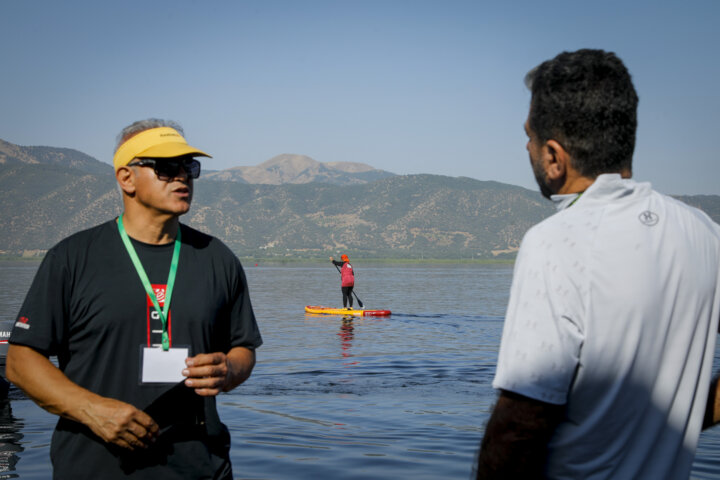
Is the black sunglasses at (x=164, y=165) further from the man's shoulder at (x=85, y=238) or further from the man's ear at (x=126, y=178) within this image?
the man's shoulder at (x=85, y=238)

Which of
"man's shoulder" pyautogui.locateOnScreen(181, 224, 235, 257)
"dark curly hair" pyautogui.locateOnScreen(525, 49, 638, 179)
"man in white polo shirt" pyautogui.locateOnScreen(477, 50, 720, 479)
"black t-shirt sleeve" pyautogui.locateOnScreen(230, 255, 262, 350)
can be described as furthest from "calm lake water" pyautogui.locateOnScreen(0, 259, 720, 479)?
"dark curly hair" pyautogui.locateOnScreen(525, 49, 638, 179)

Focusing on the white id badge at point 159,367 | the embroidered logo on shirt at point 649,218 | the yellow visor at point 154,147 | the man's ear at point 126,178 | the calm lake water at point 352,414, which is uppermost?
the yellow visor at point 154,147

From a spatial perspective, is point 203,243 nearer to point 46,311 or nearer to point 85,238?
point 85,238

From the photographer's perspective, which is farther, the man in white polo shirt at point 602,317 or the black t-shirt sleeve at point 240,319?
the black t-shirt sleeve at point 240,319

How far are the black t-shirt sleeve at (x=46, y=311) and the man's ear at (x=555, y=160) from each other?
199 centimetres

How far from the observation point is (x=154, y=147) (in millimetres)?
3412

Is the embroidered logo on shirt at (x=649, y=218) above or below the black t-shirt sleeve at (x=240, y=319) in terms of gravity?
above

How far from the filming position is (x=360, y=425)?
11195 mm

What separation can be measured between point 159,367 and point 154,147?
3.20 ft

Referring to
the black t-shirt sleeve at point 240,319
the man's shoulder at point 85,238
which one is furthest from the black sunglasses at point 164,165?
the black t-shirt sleeve at point 240,319

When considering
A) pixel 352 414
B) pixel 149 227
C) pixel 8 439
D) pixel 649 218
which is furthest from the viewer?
pixel 352 414

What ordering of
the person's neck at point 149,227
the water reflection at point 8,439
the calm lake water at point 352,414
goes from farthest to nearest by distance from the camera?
the calm lake water at point 352,414 → the water reflection at point 8,439 → the person's neck at point 149,227

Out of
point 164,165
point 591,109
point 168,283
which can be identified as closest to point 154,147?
point 164,165

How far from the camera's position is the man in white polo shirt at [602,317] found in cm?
195
